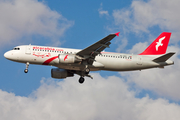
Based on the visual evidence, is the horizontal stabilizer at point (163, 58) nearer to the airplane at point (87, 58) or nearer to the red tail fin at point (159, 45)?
the airplane at point (87, 58)

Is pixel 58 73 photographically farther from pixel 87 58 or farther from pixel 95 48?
pixel 95 48

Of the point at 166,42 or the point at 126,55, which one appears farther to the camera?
the point at 166,42

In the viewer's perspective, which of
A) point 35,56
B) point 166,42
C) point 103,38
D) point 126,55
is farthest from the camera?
point 166,42

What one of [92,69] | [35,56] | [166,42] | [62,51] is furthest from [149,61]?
[35,56]

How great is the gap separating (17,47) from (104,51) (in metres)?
12.9

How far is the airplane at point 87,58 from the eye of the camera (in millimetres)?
41906

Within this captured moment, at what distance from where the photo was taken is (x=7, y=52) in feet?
144

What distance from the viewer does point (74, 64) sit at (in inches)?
1703

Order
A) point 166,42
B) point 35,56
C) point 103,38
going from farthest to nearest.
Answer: point 166,42 → point 35,56 → point 103,38

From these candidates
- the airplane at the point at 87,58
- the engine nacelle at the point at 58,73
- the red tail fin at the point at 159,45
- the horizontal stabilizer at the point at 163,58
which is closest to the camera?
the airplane at the point at 87,58

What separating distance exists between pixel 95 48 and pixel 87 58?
2280 mm

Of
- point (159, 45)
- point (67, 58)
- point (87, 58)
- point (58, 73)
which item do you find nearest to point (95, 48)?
point (87, 58)

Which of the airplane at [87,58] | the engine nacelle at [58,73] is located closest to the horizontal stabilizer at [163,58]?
the airplane at [87,58]

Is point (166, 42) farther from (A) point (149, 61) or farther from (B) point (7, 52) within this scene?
(B) point (7, 52)
